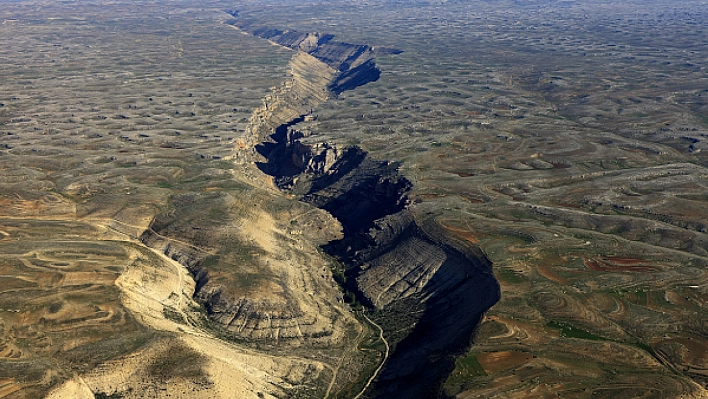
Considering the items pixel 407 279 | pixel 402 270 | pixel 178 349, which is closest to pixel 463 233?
pixel 402 270

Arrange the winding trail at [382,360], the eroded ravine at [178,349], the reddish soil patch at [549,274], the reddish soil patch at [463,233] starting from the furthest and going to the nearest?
the reddish soil patch at [463,233] → the reddish soil patch at [549,274] → the winding trail at [382,360] → the eroded ravine at [178,349]

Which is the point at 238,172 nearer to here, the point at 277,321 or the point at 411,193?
the point at 411,193

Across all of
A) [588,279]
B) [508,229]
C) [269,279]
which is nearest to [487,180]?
[508,229]

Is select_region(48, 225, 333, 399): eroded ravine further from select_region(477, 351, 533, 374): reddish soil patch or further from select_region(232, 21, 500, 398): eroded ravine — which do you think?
select_region(477, 351, 533, 374): reddish soil patch

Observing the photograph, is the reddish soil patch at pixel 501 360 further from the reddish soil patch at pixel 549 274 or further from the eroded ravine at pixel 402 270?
the reddish soil patch at pixel 549 274

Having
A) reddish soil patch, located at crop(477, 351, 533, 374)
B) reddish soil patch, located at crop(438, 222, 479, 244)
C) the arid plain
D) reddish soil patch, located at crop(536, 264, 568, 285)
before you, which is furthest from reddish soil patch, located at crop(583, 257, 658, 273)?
reddish soil patch, located at crop(477, 351, 533, 374)

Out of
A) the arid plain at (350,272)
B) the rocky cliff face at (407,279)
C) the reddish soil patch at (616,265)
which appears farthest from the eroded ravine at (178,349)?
the reddish soil patch at (616,265)

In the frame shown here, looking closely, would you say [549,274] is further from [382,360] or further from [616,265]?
[382,360]

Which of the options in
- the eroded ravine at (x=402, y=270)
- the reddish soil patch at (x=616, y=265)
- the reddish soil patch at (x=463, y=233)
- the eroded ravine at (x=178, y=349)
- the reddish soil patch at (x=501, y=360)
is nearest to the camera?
the eroded ravine at (x=178, y=349)
